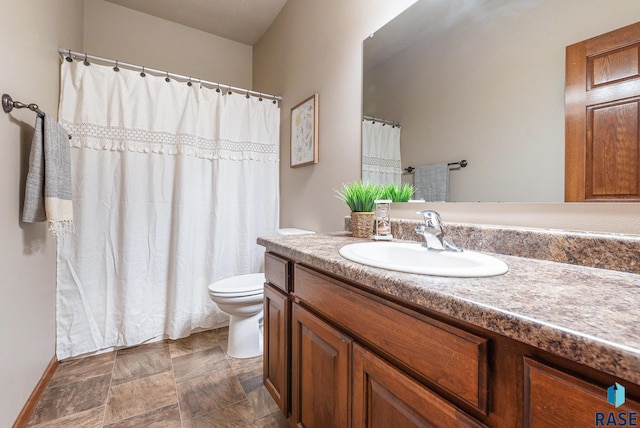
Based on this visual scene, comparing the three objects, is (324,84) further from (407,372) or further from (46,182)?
(407,372)

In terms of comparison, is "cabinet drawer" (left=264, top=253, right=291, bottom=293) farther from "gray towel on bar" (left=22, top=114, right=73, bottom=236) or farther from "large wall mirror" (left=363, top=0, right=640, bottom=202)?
"gray towel on bar" (left=22, top=114, right=73, bottom=236)

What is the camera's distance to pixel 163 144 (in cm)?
199

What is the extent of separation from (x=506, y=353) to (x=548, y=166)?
0.71 meters

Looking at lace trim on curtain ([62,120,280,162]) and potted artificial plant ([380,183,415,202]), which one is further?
lace trim on curtain ([62,120,280,162])

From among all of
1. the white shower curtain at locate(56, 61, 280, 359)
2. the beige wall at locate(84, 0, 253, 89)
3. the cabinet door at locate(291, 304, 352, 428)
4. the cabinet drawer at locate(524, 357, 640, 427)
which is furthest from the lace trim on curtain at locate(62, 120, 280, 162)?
the cabinet drawer at locate(524, 357, 640, 427)

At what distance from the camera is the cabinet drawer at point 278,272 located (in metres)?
1.12

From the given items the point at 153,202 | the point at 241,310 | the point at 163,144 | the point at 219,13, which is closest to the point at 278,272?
the point at 241,310

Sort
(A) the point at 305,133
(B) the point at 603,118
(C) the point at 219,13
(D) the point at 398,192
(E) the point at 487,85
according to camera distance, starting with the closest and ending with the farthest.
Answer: (B) the point at 603,118 → (E) the point at 487,85 → (D) the point at 398,192 → (A) the point at 305,133 → (C) the point at 219,13

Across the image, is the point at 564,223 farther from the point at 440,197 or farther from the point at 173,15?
the point at 173,15

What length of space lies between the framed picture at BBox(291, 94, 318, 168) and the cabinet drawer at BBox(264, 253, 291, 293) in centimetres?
95

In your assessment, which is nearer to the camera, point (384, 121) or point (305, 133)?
point (384, 121)

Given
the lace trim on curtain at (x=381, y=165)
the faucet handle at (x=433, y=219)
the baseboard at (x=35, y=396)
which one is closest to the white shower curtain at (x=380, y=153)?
the lace trim on curtain at (x=381, y=165)

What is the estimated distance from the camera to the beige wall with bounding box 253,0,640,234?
96cm

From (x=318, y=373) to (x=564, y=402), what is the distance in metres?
0.70
